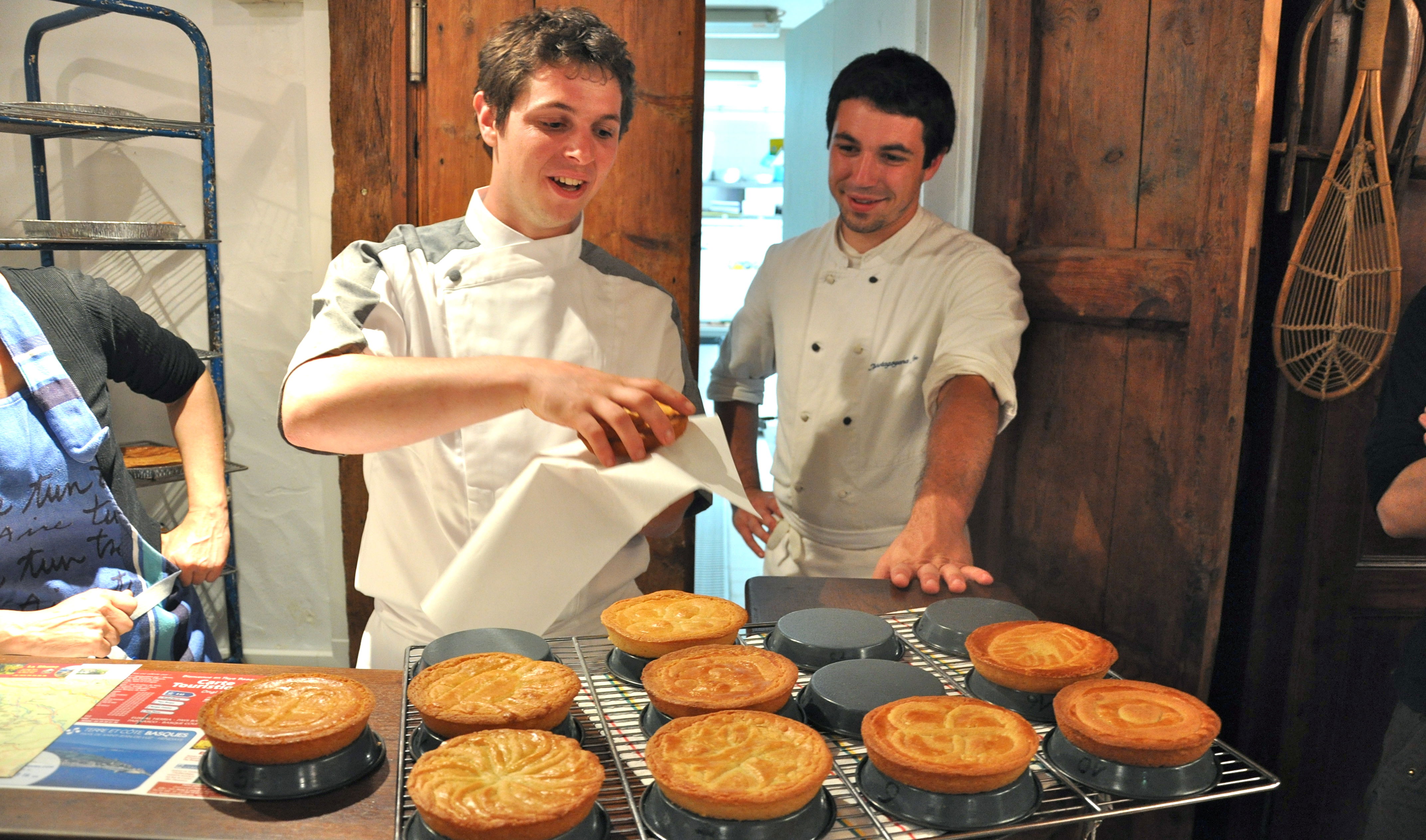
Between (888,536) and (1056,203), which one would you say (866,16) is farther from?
(888,536)

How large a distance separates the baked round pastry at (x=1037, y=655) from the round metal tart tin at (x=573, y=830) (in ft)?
1.55

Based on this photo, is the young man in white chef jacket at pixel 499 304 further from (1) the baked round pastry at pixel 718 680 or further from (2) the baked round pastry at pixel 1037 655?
(2) the baked round pastry at pixel 1037 655

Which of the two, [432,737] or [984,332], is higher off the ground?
[984,332]

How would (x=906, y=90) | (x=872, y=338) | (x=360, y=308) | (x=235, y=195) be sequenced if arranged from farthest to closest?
(x=235, y=195), (x=872, y=338), (x=906, y=90), (x=360, y=308)

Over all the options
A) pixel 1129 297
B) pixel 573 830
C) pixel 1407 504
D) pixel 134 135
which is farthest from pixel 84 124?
pixel 1407 504

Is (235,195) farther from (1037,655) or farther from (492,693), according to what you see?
(1037,655)

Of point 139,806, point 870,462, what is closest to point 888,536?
point 870,462

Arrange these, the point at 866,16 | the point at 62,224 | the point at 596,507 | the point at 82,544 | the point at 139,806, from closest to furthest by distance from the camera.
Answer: the point at 139,806
the point at 596,507
the point at 82,544
the point at 62,224
the point at 866,16

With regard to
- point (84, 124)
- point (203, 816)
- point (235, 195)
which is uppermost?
point (84, 124)

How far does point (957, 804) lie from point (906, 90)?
149 centimetres

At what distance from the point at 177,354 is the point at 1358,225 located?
7.63 ft

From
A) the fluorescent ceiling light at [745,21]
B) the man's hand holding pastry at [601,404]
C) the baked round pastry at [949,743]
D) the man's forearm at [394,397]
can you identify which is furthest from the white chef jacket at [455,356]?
the fluorescent ceiling light at [745,21]

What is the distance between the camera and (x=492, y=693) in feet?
3.19

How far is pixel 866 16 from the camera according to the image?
3.37 m
